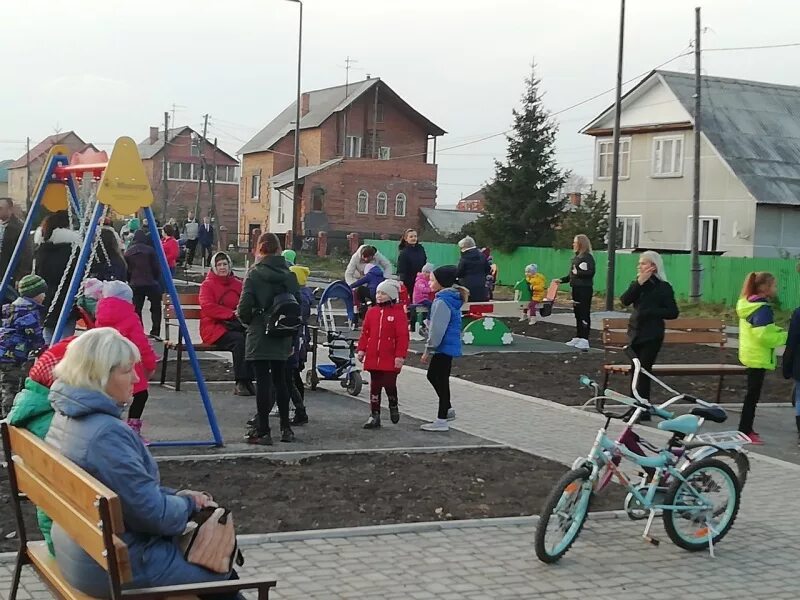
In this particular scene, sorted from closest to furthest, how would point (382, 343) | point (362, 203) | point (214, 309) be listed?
point (382, 343) < point (214, 309) < point (362, 203)

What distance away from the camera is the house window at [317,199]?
70.6 metres

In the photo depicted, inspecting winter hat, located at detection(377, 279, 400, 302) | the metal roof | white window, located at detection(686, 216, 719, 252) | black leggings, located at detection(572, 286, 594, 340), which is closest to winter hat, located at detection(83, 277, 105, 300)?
winter hat, located at detection(377, 279, 400, 302)

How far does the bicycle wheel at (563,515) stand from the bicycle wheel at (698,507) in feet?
2.20

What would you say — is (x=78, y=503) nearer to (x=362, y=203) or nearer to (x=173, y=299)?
A: (x=173, y=299)

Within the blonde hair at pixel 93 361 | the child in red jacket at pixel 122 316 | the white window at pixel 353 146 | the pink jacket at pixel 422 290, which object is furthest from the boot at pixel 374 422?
the white window at pixel 353 146

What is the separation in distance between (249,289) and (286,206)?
65.6 m

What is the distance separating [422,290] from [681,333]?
Result: 7219 mm

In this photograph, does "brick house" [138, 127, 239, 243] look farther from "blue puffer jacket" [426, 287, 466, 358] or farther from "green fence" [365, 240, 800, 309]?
"blue puffer jacket" [426, 287, 466, 358]

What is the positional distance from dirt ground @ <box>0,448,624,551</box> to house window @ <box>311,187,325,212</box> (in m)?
61.5

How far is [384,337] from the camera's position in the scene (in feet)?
36.1

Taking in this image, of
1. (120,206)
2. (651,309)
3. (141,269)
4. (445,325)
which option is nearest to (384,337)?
(445,325)

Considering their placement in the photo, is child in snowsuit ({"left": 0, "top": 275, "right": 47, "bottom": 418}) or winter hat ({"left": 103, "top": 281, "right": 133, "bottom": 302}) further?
child in snowsuit ({"left": 0, "top": 275, "right": 47, "bottom": 418})

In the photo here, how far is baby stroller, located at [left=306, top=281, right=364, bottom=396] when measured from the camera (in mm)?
13391

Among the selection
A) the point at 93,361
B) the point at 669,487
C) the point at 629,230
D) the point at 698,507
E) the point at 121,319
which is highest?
the point at 629,230
